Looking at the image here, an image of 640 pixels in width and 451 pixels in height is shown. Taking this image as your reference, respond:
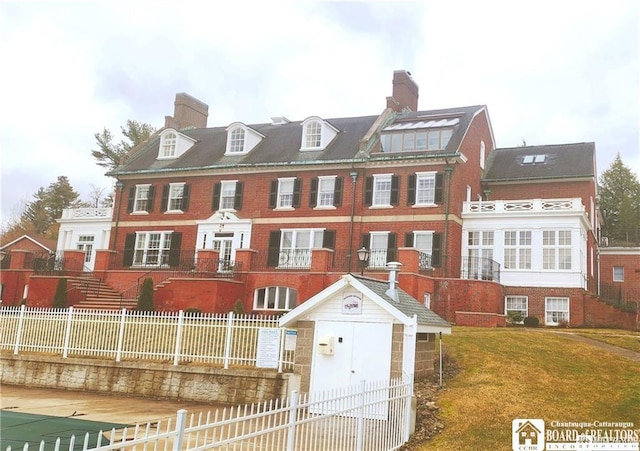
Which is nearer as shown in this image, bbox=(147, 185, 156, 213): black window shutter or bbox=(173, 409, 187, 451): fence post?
bbox=(173, 409, 187, 451): fence post

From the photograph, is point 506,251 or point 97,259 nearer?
point 506,251

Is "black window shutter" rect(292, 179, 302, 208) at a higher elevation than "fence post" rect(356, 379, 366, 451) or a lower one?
higher

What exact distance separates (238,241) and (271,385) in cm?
1840

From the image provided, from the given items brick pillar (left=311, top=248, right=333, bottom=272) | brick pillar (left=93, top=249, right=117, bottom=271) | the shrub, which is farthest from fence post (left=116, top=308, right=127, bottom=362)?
brick pillar (left=93, top=249, right=117, bottom=271)

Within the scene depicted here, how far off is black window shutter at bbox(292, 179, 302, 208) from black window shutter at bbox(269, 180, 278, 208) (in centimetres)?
99

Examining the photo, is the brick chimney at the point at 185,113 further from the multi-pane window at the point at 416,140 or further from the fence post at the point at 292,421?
the fence post at the point at 292,421

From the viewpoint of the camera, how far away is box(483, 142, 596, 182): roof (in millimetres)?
32250

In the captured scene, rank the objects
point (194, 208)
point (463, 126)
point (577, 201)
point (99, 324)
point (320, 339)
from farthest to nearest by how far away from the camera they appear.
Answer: point (194, 208) → point (463, 126) → point (577, 201) → point (99, 324) → point (320, 339)

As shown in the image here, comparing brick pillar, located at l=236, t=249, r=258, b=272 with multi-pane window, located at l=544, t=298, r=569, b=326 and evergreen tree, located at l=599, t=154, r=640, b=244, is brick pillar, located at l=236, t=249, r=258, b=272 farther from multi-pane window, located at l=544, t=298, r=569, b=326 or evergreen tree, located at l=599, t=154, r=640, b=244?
evergreen tree, located at l=599, t=154, r=640, b=244

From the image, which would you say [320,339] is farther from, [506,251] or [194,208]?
[194,208]

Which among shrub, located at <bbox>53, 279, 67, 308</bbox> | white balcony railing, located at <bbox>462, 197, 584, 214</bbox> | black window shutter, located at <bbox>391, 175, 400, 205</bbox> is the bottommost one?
shrub, located at <bbox>53, 279, 67, 308</bbox>

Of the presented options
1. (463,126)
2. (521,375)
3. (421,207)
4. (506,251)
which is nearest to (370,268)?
(421,207)

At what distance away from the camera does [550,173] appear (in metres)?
32.5

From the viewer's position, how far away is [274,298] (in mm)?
27797
